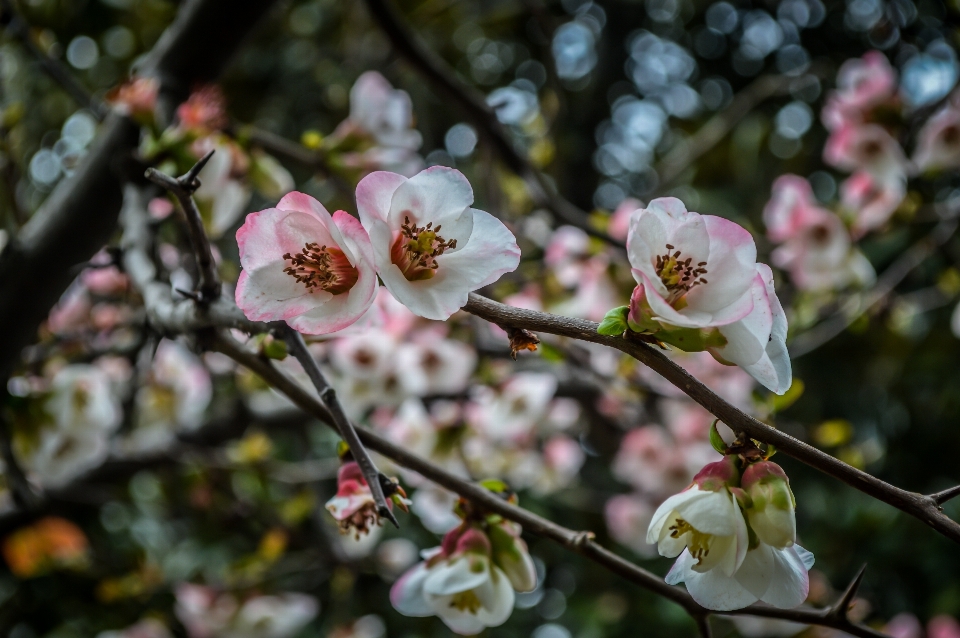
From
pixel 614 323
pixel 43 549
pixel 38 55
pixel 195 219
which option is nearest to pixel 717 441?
pixel 614 323

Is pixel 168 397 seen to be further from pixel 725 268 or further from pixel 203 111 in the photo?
pixel 725 268

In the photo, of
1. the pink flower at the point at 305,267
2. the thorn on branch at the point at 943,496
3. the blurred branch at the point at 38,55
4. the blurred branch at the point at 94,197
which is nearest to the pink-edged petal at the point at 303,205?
the pink flower at the point at 305,267

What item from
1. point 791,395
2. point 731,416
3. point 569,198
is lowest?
point 569,198

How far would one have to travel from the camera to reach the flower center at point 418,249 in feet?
1.30

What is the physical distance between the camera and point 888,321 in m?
1.42

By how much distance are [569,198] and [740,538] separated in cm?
200

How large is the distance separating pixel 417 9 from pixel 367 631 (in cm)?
142

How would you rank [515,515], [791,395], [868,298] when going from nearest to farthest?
1. [515,515]
2. [791,395]
3. [868,298]

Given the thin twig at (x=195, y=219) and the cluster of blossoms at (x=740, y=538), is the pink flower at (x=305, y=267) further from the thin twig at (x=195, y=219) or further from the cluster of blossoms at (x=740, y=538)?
the cluster of blossoms at (x=740, y=538)

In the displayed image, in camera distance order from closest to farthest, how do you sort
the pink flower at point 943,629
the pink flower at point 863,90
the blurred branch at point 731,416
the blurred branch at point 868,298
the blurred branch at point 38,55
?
1. the blurred branch at point 731,416
2. the blurred branch at point 38,55
3. the blurred branch at point 868,298
4. the pink flower at point 863,90
5. the pink flower at point 943,629

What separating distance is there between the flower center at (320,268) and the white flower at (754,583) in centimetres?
26

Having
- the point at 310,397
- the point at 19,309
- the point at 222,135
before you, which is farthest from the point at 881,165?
the point at 19,309

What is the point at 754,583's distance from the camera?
0.41 metres

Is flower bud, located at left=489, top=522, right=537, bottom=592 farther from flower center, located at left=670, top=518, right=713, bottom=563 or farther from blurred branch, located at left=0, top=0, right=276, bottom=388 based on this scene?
blurred branch, located at left=0, top=0, right=276, bottom=388
